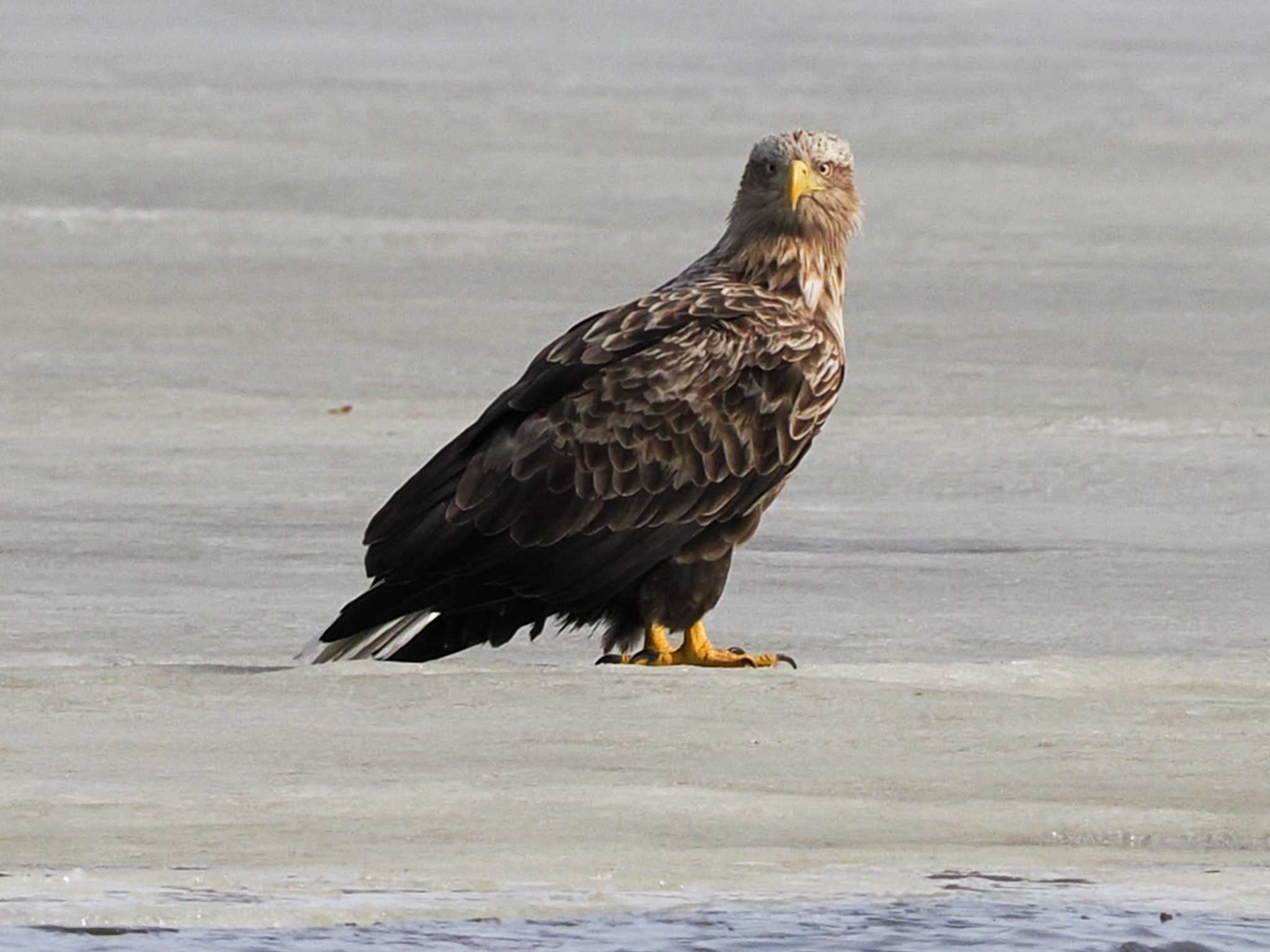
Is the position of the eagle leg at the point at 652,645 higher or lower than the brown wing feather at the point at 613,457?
lower

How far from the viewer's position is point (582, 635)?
307 inches

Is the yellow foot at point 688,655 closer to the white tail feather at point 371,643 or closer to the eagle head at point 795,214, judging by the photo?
the white tail feather at point 371,643

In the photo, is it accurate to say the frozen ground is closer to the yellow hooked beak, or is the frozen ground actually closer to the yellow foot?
the yellow foot

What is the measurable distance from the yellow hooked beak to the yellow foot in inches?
39.6

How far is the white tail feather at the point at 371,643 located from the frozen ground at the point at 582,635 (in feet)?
0.42

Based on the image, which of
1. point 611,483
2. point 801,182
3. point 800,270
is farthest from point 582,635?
point 801,182

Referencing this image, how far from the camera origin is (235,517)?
8.77 metres

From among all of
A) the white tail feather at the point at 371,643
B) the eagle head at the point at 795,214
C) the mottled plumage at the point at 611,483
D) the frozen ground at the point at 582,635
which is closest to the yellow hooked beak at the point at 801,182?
the eagle head at the point at 795,214

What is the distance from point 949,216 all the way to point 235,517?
7.86 m

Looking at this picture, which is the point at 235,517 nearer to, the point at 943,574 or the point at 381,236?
the point at 943,574

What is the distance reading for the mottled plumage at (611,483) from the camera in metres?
6.80

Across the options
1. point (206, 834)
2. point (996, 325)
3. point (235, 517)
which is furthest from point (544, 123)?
point (206, 834)

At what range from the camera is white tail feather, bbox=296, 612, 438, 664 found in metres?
6.75

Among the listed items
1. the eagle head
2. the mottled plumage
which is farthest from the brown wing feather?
the eagle head
